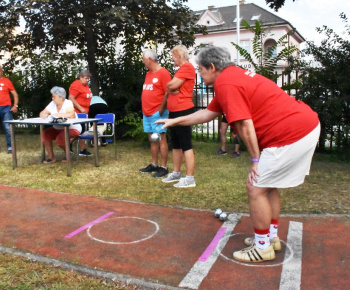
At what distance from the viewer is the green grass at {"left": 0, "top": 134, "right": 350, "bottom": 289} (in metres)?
3.00

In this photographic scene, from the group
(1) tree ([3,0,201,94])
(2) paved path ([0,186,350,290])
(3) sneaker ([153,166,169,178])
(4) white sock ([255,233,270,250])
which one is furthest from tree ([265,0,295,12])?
(4) white sock ([255,233,270,250])

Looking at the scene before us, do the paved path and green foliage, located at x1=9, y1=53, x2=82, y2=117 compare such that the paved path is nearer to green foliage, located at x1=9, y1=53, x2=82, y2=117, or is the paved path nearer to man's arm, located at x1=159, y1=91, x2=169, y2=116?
man's arm, located at x1=159, y1=91, x2=169, y2=116

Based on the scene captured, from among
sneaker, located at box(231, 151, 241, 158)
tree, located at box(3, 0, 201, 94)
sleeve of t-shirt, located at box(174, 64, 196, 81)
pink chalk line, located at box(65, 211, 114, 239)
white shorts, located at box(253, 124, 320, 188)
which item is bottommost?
sneaker, located at box(231, 151, 241, 158)

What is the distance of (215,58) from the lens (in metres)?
3.12

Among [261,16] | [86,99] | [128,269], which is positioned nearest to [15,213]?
[128,269]

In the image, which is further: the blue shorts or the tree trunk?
the tree trunk

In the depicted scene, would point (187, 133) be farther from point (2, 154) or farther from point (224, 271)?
point (2, 154)

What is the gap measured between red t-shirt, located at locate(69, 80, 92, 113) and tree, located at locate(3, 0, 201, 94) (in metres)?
1.75

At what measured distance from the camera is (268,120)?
2.97 metres

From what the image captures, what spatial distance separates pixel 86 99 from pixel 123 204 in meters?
4.79

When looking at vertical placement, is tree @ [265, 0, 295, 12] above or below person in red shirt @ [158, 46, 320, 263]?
above

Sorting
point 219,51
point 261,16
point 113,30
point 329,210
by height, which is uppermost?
point 261,16

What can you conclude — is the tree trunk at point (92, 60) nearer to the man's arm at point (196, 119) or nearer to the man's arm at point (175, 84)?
the man's arm at point (175, 84)

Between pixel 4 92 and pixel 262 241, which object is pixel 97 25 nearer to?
pixel 4 92
